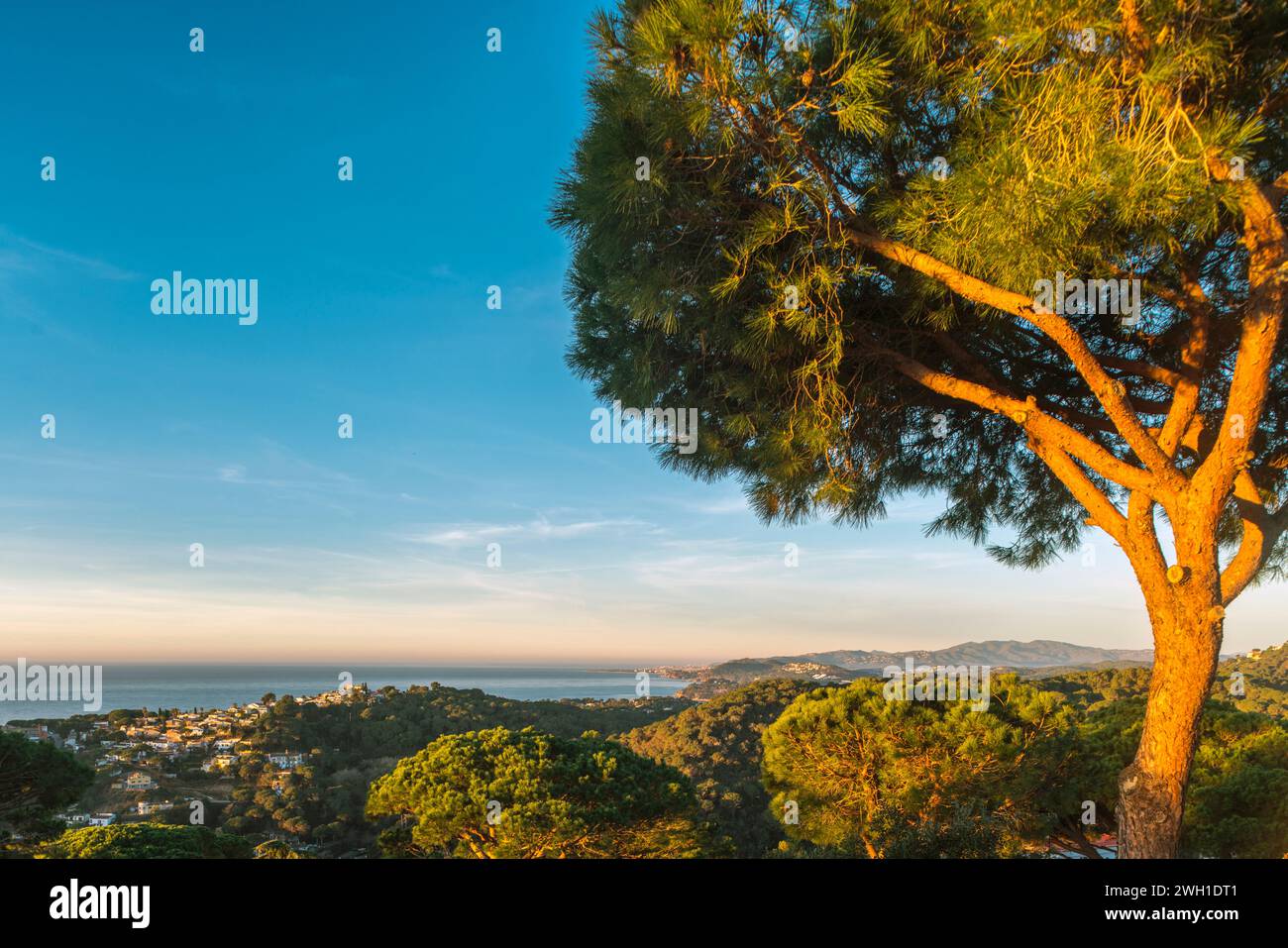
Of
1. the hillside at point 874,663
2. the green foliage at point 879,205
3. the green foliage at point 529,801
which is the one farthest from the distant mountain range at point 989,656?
the green foliage at point 879,205

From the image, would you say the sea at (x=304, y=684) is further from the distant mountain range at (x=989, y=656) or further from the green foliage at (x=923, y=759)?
the distant mountain range at (x=989, y=656)

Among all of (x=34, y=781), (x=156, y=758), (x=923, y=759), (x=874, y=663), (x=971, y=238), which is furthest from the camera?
(x=874, y=663)

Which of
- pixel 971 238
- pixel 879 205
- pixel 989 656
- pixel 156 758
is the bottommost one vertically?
pixel 156 758

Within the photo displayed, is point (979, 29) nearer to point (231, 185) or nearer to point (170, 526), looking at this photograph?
point (231, 185)

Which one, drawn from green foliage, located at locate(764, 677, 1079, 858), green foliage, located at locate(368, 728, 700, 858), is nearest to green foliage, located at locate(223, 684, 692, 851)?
green foliage, located at locate(368, 728, 700, 858)

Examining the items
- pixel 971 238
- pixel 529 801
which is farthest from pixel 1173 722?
pixel 529 801

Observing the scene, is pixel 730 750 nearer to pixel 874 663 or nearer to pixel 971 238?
pixel 874 663
